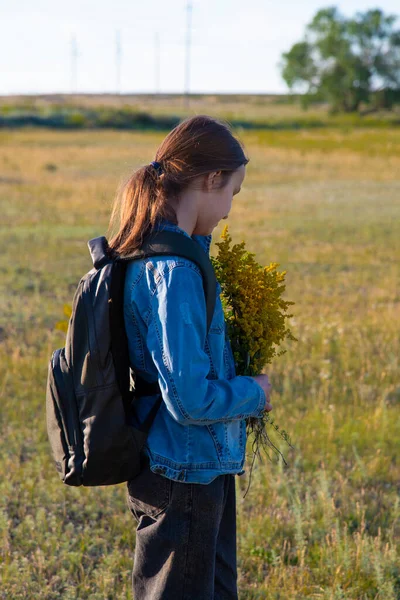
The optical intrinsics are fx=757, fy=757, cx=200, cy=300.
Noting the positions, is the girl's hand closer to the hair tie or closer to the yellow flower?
the yellow flower

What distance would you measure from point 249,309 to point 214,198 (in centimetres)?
45

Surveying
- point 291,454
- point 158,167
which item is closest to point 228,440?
point 158,167

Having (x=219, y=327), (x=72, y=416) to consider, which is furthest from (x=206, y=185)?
(x=72, y=416)

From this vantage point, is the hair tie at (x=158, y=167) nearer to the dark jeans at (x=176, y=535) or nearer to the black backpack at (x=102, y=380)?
the black backpack at (x=102, y=380)

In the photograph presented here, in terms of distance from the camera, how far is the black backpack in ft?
7.37

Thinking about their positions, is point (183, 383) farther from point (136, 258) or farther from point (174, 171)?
point (174, 171)

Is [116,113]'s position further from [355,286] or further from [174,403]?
[174,403]

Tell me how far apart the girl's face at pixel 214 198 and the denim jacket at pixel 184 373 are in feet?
0.32

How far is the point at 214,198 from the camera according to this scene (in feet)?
7.66

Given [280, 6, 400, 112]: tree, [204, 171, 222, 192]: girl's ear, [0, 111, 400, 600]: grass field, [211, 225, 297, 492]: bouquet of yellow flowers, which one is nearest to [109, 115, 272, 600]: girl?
[204, 171, 222, 192]: girl's ear

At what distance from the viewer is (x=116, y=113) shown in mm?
61219

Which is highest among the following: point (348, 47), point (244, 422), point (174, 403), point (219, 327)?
point (348, 47)

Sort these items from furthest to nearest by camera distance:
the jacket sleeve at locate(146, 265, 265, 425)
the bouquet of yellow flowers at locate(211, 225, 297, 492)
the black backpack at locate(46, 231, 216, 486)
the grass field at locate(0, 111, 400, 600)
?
the grass field at locate(0, 111, 400, 600)
the bouquet of yellow flowers at locate(211, 225, 297, 492)
the black backpack at locate(46, 231, 216, 486)
the jacket sleeve at locate(146, 265, 265, 425)

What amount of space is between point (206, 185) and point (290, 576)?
2061 millimetres
